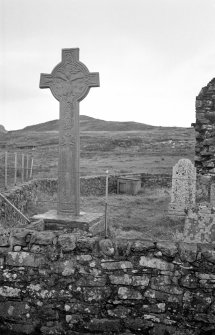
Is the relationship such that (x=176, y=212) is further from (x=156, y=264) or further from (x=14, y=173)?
(x=156, y=264)

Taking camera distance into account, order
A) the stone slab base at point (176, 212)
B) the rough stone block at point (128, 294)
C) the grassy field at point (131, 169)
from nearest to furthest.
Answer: the rough stone block at point (128, 294)
the grassy field at point (131, 169)
the stone slab base at point (176, 212)

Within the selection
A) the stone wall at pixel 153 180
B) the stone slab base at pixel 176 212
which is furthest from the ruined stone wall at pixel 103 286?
the stone wall at pixel 153 180

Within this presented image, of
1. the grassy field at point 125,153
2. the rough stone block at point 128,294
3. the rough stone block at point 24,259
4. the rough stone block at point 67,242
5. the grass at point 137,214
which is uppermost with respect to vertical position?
the grassy field at point 125,153

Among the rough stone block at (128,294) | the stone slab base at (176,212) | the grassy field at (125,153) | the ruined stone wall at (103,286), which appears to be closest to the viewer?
the ruined stone wall at (103,286)

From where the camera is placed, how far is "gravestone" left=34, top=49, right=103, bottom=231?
7.93 meters

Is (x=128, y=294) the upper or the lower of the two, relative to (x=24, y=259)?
lower

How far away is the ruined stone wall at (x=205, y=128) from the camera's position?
41.2 feet

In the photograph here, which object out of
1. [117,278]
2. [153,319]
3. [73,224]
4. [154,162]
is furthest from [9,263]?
[154,162]

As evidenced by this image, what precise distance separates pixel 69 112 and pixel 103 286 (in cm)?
479

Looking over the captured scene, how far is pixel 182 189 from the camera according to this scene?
40.3 feet

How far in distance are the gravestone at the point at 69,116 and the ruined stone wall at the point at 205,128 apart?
5.96 metres

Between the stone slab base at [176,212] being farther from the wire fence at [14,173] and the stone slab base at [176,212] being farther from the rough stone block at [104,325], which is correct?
the rough stone block at [104,325]

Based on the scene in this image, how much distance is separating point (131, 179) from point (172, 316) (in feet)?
45.7

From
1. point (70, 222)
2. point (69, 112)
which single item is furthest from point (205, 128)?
point (70, 222)
